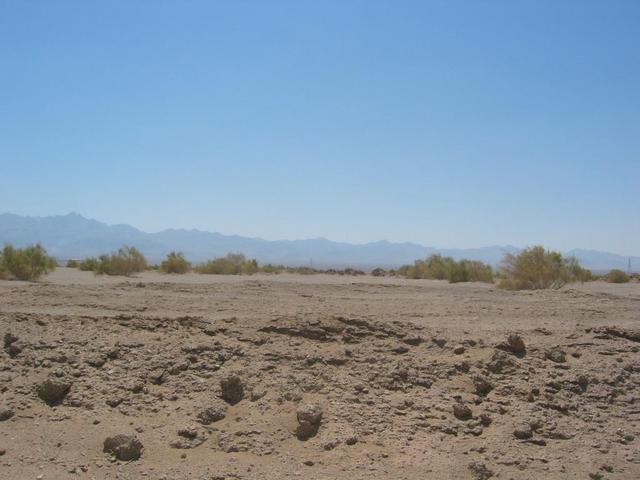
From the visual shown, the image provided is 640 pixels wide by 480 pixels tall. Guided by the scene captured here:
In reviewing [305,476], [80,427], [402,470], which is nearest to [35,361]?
[80,427]

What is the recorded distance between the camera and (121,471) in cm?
595

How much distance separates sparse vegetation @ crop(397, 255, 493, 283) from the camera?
25.7 metres

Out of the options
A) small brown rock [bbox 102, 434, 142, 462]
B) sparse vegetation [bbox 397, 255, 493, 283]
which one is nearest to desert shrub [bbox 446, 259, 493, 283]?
sparse vegetation [bbox 397, 255, 493, 283]

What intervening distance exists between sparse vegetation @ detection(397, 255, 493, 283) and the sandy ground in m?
15.5

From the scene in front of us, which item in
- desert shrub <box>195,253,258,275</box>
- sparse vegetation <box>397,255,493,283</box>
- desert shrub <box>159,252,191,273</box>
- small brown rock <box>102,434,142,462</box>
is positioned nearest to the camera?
small brown rock <box>102,434,142,462</box>

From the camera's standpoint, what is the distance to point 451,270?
2605 centimetres

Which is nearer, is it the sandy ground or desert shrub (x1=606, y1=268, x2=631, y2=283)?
the sandy ground

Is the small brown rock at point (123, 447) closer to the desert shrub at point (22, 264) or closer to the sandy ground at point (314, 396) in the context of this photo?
the sandy ground at point (314, 396)

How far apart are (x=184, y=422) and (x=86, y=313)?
381 centimetres

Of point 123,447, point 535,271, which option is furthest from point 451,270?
point 123,447

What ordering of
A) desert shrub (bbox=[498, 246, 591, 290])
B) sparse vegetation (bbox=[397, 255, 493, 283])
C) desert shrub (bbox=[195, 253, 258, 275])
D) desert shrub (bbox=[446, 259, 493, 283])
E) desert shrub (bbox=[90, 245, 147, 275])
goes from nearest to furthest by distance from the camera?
desert shrub (bbox=[498, 246, 591, 290]) → desert shrub (bbox=[90, 245, 147, 275]) → desert shrub (bbox=[446, 259, 493, 283]) → sparse vegetation (bbox=[397, 255, 493, 283]) → desert shrub (bbox=[195, 253, 258, 275])

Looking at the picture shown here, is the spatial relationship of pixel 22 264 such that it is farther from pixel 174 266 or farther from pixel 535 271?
pixel 535 271

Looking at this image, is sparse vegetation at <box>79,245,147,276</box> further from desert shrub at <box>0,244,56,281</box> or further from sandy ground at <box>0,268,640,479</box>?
sandy ground at <box>0,268,640,479</box>

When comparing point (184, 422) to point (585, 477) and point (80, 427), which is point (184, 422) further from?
point (585, 477)
